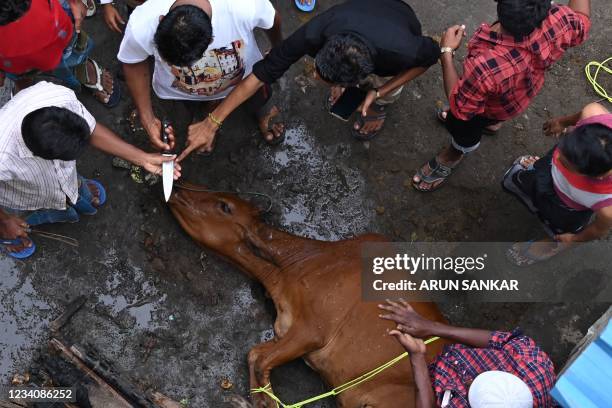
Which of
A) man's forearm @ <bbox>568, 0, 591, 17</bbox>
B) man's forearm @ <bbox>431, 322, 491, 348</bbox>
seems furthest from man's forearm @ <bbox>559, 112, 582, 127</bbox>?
man's forearm @ <bbox>431, 322, 491, 348</bbox>

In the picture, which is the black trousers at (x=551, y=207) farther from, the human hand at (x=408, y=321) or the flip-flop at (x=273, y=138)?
the flip-flop at (x=273, y=138)

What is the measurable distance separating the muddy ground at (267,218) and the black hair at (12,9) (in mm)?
1345

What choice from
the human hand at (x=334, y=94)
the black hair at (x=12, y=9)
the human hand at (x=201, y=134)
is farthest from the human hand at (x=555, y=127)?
the black hair at (x=12, y=9)

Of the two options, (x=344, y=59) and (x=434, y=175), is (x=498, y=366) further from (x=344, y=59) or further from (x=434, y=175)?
(x=434, y=175)

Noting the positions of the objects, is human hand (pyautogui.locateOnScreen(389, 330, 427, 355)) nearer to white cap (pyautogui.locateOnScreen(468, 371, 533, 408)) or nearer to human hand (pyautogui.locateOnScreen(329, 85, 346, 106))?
white cap (pyautogui.locateOnScreen(468, 371, 533, 408))

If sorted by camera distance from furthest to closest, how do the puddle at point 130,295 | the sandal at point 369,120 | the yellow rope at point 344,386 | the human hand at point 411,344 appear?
1. the sandal at point 369,120
2. the puddle at point 130,295
3. the yellow rope at point 344,386
4. the human hand at point 411,344

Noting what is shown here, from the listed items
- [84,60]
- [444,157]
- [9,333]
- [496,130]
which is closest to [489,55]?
[444,157]

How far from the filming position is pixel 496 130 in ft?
14.6

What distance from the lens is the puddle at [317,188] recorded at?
4230 millimetres

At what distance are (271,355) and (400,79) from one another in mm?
1928

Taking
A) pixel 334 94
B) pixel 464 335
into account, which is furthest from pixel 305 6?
pixel 464 335

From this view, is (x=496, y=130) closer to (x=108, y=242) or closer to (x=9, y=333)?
(x=108, y=242)

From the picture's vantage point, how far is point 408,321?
3102 mm

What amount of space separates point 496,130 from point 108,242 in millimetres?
3053
